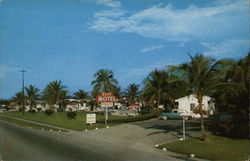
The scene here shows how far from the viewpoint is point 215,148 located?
47.8 ft

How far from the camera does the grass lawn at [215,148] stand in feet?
42.2

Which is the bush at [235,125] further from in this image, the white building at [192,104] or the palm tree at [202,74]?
the white building at [192,104]

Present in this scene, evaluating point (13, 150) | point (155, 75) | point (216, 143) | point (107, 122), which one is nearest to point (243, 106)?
point (216, 143)

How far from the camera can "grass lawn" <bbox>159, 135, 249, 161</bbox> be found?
12.9 meters

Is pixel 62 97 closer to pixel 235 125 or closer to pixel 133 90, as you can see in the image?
pixel 133 90

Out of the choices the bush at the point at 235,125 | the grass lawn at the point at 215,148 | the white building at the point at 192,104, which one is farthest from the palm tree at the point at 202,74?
the white building at the point at 192,104

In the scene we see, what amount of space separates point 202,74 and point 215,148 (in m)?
4.27

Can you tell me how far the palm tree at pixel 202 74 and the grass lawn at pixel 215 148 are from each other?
0.94m

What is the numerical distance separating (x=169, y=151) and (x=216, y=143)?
2.99 meters

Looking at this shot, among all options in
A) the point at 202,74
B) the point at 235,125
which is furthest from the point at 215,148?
the point at 202,74

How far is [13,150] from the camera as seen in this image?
46.6 feet

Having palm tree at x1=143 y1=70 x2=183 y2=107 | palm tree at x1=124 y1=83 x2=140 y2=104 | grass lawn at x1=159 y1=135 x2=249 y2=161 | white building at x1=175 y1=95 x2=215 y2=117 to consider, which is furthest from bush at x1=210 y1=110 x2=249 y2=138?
palm tree at x1=124 y1=83 x2=140 y2=104

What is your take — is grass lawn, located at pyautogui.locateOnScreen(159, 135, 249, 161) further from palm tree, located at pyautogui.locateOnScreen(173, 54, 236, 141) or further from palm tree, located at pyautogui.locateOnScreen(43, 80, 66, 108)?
palm tree, located at pyautogui.locateOnScreen(43, 80, 66, 108)

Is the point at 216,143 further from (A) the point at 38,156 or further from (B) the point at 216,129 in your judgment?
(A) the point at 38,156
